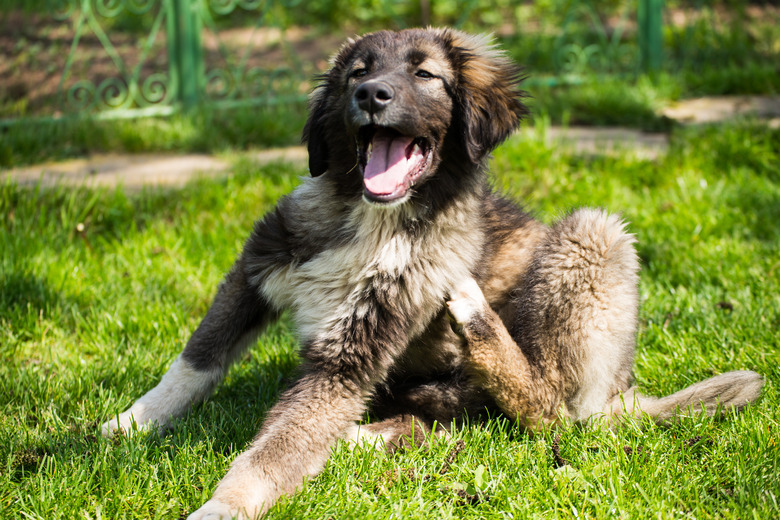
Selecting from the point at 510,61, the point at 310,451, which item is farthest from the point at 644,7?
the point at 310,451

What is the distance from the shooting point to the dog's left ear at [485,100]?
2873mm

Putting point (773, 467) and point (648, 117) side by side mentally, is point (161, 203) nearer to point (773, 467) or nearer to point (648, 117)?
point (773, 467)

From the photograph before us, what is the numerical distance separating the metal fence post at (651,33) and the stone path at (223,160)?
0.80 m

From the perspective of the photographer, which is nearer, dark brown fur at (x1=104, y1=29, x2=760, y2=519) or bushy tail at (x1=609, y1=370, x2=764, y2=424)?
dark brown fur at (x1=104, y1=29, x2=760, y2=519)

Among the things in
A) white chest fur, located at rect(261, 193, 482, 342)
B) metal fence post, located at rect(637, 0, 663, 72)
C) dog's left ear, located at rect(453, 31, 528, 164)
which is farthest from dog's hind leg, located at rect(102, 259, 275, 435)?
metal fence post, located at rect(637, 0, 663, 72)

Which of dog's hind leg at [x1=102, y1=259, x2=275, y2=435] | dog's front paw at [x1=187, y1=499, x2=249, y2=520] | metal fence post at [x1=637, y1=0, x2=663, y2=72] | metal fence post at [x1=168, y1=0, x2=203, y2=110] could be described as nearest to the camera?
dog's front paw at [x1=187, y1=499, x2=249, y2=520]

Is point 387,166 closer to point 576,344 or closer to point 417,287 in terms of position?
point 417,287

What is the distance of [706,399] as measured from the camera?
298 cm

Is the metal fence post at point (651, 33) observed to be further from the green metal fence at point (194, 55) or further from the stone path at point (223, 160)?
the stone path at point (223, 160)

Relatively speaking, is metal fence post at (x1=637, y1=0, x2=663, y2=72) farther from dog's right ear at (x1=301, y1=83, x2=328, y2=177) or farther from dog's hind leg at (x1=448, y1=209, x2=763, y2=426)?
dog's right ear at (x1=301, y1=83, x2=328, y2=177)

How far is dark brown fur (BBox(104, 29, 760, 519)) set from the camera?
2787 mm

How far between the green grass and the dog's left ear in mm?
1126

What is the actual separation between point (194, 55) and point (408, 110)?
4389mm

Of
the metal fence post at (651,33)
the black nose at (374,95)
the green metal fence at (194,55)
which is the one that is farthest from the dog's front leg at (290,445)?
the metal fence post at (651,33)
